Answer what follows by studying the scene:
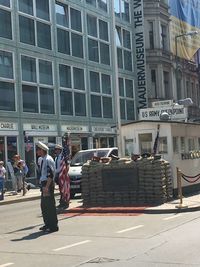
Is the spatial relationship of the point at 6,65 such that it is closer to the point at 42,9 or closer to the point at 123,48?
the point at 42,9

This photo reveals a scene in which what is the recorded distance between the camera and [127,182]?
1670 centimetres

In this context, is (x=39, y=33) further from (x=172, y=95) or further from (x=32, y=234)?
(x=32, y=234)

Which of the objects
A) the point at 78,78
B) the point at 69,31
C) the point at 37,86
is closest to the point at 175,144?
the point at 37,86

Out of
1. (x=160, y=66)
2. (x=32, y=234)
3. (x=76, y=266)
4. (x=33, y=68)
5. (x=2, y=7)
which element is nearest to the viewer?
(x=76, y=266)

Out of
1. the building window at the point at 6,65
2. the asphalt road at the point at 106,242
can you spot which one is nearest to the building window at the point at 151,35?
the building window at the point at 6,65

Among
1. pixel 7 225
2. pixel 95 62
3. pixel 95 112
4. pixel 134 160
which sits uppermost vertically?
pixel 95 62

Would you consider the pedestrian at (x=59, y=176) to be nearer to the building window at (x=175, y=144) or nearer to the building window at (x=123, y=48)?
the building window at (x=175, y=144)

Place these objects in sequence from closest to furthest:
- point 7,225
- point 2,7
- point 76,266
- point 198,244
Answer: point 76,266 < point 198,244 < point 7,225 < point 2,7

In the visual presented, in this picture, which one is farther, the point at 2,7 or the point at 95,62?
the point at 95,62

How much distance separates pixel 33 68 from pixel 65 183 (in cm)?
1569

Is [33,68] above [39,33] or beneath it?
beneath

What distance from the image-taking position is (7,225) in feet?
45.7

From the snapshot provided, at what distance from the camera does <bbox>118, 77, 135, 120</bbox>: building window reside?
4019cm

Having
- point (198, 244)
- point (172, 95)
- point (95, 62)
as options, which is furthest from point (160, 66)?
point (198, 244)
